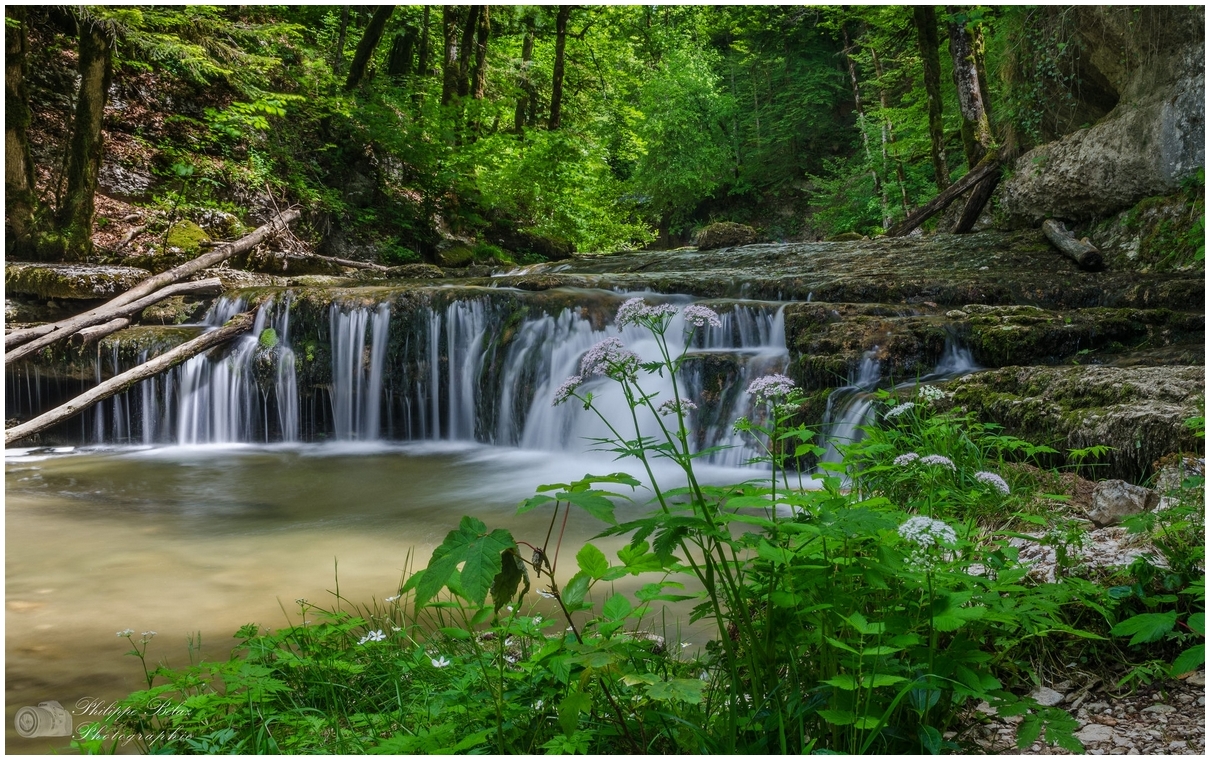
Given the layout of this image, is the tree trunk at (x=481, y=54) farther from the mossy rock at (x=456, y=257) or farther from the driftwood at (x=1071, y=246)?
the driftwood at (x=1071, y=246)

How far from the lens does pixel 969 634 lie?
186 centimetres

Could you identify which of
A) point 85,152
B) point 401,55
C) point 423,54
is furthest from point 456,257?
point 423,54

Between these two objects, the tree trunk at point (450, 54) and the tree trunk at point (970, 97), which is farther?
the tree trunk at point (450, 54)

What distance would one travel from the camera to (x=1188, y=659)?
5.60 feet

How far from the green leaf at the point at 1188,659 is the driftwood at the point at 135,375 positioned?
7993 millimetres

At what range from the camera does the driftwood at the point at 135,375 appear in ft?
23.2

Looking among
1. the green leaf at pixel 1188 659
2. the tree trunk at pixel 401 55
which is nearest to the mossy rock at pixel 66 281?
the green leaf at pixel 1188 659

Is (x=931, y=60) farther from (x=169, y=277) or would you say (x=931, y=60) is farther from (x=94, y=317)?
(x=94, y=317)

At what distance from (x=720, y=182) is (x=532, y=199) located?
15136 mm

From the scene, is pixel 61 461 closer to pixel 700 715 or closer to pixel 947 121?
pixel 700 715

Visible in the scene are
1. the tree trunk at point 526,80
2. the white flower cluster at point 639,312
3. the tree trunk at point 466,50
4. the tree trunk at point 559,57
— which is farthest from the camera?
the tree trunk at point 526,80

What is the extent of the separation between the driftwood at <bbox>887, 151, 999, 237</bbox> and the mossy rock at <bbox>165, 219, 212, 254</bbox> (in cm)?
1209

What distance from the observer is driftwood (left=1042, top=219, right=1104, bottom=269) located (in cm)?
954

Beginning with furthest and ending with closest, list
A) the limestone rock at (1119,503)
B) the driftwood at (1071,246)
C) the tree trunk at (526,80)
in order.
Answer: the tree trunk at (526,80) < the driftwood at (1071,246) < the limestone rock at (1119,503)
